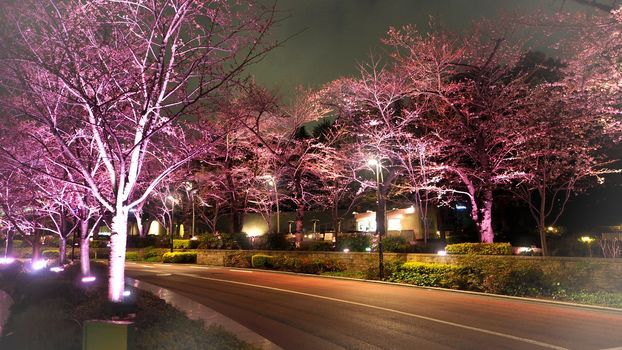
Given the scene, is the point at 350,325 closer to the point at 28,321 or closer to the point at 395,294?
the point at 395,294

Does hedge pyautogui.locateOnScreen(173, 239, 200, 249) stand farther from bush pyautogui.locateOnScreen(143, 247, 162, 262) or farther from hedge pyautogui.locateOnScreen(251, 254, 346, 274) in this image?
hedge pyautogui.locateOnScreen(251, 254, 346, 274)

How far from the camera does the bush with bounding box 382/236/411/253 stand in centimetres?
2542

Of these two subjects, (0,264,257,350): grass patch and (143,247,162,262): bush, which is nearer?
(0,264,257,350): grass patch

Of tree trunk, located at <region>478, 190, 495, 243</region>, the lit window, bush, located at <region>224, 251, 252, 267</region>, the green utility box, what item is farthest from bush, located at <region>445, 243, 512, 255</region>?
the green utility box

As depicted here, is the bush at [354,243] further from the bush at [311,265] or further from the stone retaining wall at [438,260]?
the bush at [311,265]

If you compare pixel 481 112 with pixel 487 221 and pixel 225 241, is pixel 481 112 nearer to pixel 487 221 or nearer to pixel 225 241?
pixel 487 221

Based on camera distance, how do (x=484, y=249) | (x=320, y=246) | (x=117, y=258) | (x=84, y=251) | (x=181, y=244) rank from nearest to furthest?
1. (x=117, y=258)
2. (x=84, y=251)
3. (x=484, y=249)
4. (x=320, y=246)
5. (x=181, y=244)

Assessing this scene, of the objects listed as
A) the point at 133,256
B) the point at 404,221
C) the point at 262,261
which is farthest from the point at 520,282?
the point at 133,256

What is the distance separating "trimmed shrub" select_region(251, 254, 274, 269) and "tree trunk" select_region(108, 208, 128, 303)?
70.4 ft

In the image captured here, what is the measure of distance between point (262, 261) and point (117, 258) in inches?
876

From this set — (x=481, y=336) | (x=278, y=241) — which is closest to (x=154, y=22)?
(x=481, y=336)

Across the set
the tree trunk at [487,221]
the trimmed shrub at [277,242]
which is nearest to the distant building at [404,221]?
the trimmed shrub at [277,242]

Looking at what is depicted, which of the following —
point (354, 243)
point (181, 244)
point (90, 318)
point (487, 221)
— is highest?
point (487, 221)

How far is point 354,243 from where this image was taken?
93.4ft
